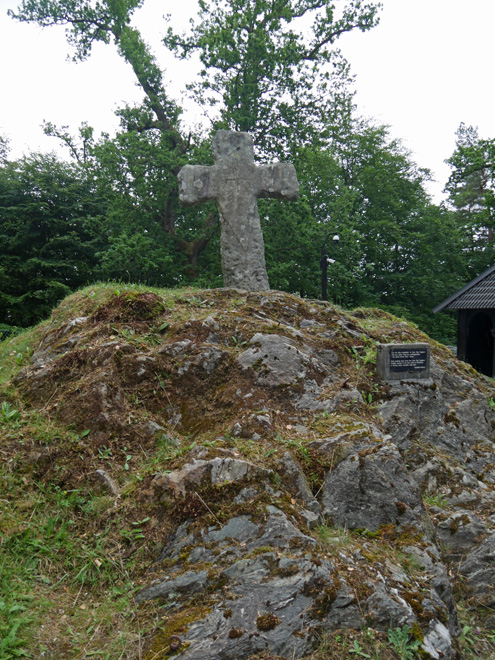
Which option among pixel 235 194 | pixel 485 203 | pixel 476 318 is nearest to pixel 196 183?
pixel 235 194

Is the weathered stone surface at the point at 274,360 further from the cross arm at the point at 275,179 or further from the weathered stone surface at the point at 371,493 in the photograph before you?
the cross arm at the point at 275,179

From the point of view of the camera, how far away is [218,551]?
3396mm

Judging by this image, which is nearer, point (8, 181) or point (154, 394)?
point (154, 394)

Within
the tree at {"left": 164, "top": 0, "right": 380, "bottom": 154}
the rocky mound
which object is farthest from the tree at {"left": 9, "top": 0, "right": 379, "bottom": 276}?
the rocky mound

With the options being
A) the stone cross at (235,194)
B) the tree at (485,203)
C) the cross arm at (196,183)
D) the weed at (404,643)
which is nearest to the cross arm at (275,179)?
the stone cross at (235,194)

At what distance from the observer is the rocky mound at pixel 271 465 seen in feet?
10.4

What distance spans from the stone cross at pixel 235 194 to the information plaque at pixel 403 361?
2.71 metres

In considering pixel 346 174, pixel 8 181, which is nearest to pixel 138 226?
pixel 8 181

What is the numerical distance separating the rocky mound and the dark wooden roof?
8966 mm

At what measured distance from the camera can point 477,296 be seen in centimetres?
1495

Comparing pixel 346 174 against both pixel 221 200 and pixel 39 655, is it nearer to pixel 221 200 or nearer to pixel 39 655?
pixel 221 200

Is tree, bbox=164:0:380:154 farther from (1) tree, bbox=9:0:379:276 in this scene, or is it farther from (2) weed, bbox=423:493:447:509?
(2) weed, bbox=423:493:447:509

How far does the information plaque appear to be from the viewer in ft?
18.5

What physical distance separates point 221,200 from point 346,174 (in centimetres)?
2106
